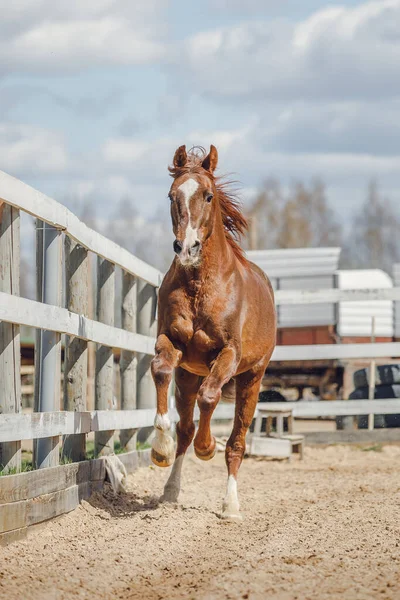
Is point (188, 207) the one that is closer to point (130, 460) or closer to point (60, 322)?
point (60, 322)

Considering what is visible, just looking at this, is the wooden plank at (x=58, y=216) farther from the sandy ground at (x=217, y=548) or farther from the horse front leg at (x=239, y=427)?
the sandy ground at (x=217, y=548)

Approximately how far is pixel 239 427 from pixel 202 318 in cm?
107

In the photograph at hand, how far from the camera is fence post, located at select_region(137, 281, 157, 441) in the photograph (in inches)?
332

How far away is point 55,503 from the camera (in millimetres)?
4992

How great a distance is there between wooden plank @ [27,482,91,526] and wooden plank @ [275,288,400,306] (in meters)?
5.55

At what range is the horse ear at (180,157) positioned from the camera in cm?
587

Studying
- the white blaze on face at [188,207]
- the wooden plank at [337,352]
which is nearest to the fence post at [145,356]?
the wooden plank at [337,352]

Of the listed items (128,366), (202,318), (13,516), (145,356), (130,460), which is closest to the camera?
(13,516)

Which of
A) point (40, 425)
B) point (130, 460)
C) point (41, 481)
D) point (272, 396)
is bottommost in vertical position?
point (130, 460)

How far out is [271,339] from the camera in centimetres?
676

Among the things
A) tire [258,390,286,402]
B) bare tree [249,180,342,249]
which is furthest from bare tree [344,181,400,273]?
tire [258,390,286,402]

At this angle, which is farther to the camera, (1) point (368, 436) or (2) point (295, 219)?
(2) point (295, 219)

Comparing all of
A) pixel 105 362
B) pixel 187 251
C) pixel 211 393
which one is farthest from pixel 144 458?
pixel 187 251

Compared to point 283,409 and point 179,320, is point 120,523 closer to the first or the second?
point 179,320
